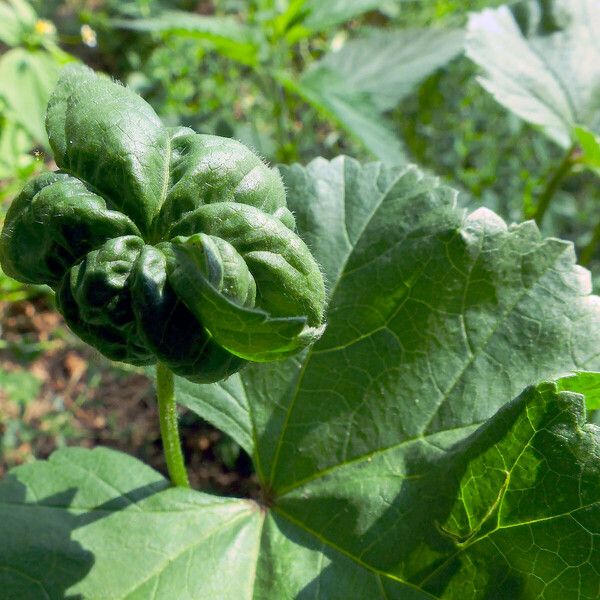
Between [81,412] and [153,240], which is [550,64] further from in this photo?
[81,412]

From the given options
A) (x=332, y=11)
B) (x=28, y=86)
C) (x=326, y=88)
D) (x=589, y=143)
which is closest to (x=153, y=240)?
(x=589, y=143)

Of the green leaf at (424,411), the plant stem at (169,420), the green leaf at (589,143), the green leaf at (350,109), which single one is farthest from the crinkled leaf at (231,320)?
the green leaf at (350,109)

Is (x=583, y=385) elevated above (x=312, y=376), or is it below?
above

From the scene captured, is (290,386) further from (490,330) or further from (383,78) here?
(383,78)

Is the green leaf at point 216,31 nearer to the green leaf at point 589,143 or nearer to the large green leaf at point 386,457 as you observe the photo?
the large green leaf at point 386,457

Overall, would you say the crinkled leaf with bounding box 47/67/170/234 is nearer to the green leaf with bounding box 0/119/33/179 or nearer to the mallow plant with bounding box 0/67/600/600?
the mallow plant with bounding box 0/67/600/600

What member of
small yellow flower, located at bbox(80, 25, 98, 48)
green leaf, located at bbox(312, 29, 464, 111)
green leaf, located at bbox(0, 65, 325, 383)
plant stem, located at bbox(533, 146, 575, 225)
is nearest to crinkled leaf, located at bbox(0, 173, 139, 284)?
green leaf, located at bbox(0, 65, 325, 383)

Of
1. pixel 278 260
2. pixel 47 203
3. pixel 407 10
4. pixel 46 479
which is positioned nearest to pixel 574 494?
pixel 278 260
